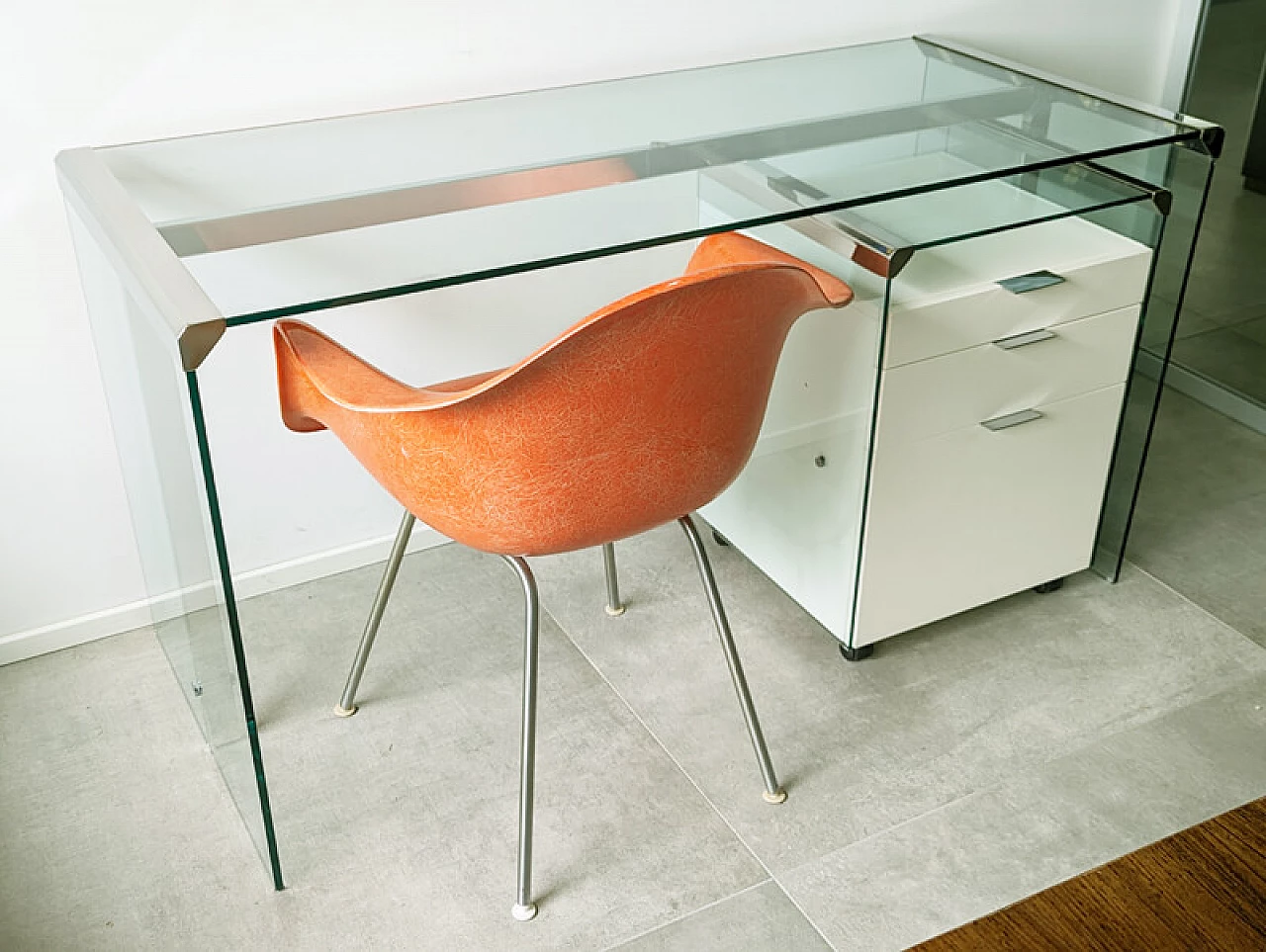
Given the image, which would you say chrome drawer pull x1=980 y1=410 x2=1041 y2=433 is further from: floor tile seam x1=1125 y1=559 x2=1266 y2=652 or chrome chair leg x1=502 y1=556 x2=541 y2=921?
chrome chair leg x1=502 y1=556 x2=541 y2=921

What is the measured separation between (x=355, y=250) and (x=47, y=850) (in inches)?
33.6

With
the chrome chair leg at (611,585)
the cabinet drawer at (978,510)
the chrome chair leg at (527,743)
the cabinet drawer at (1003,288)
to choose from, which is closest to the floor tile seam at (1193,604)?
the cabinet drawer at (978,510)

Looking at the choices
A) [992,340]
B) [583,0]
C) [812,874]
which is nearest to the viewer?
[812,874]

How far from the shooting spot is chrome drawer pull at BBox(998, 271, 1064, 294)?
1.84 m

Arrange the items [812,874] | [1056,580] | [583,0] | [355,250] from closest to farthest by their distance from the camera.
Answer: [355,250], [812,874], [583,0], [1056,580]

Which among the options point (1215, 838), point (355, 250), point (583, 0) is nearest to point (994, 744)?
point (1215, 838)

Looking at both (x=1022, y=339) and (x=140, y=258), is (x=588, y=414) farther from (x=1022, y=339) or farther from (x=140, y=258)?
(x=1022, y=339)

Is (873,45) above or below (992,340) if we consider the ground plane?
above

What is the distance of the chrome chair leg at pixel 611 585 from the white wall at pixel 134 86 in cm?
52

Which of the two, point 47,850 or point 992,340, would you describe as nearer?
point 47,850

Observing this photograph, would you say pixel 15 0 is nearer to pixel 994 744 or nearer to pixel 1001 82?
pixel 1001 82

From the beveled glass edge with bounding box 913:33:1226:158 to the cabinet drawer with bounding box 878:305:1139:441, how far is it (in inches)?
9.7

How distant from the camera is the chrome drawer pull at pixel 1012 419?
6.31ft

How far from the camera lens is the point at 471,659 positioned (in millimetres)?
2064
